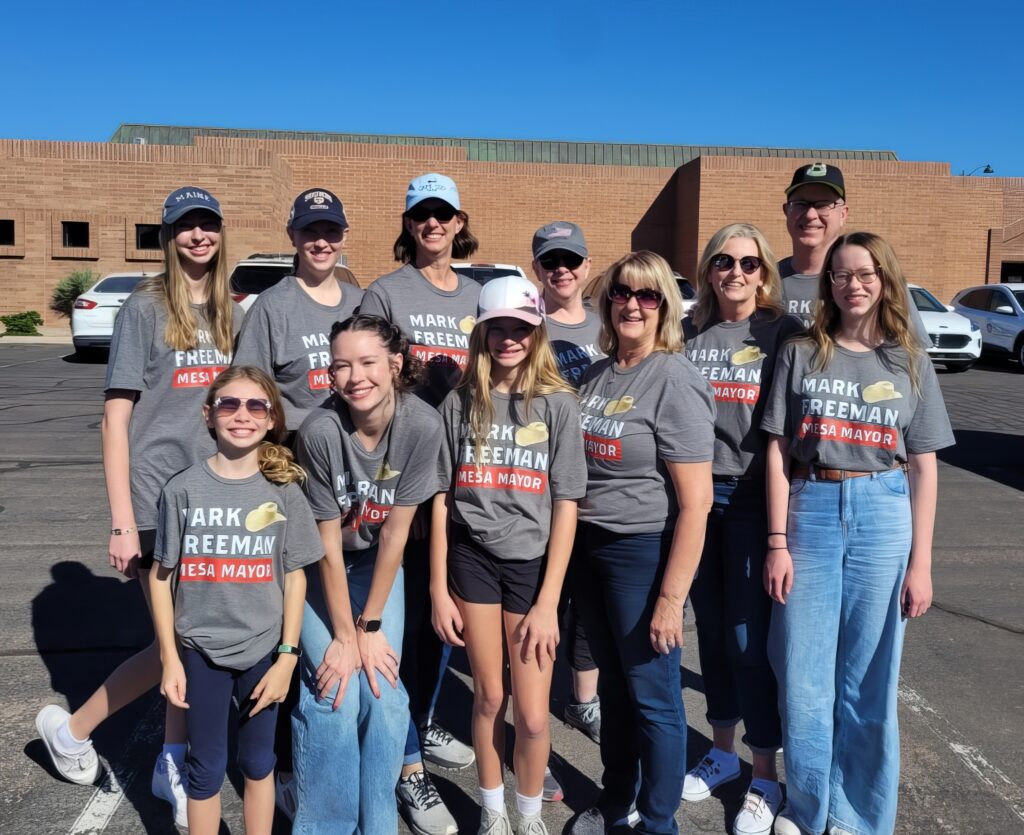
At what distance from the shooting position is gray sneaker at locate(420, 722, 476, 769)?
3.57m

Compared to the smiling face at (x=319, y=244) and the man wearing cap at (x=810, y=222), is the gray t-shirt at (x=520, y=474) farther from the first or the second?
the man wearing cap at (x=810, y=222)

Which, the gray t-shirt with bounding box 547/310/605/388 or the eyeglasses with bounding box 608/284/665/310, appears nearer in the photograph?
the eyeglasses with bounding box 608/284/665/310

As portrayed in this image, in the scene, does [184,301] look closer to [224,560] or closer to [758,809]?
[224,560]

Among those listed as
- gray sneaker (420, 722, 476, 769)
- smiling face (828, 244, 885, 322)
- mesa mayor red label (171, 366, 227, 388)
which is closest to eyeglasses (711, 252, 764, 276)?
smiling face (828, 244, 885, 322)

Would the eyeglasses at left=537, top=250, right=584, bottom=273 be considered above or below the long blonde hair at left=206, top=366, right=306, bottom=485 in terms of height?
above

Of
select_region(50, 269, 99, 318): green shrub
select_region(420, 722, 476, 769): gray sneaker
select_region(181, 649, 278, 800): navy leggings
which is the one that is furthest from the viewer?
select_region(50, 269, 99, 318): green shrub

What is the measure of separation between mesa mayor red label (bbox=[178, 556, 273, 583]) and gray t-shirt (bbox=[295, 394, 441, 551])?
0.85 ft

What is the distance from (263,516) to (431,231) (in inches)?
49.9

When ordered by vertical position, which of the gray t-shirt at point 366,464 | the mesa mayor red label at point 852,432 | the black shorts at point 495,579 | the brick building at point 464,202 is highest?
the brick building at point 464,202

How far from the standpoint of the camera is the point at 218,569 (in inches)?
109

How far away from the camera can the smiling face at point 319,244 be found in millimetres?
3238

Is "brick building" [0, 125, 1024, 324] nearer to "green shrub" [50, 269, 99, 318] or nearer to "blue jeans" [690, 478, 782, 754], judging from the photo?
"green shrub" [50, 269, 99, 318]

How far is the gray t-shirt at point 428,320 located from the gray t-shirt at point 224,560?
833 mm

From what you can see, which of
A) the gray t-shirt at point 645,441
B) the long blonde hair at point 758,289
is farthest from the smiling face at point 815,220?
the gray t-shirt at point 645,441
